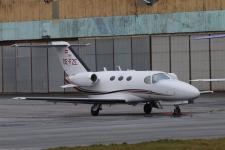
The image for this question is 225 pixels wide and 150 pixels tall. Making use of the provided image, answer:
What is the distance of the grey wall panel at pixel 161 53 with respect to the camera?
62.8 metres

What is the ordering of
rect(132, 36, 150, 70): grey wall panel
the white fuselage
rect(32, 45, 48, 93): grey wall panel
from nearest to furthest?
the white fuselage, rect(132, 36, 150, 70): grey wall panel, rect(32, 45, 48, 93): grey wall panel

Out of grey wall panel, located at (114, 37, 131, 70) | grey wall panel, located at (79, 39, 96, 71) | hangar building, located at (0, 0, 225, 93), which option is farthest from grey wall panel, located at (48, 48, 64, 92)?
grey wall panel, located at (114, 37, 131, 70)

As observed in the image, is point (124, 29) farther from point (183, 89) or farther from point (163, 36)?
point (183, 89)

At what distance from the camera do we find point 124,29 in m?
66.5

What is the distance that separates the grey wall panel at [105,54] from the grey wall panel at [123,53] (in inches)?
19.2

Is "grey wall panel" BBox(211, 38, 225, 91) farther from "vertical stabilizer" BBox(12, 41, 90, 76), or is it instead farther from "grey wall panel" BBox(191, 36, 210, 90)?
"vertical stabilizer" BBox(12, 41, 90, 76)

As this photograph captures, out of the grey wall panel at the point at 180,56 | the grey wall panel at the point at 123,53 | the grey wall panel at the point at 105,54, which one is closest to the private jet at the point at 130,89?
the grey wall panel at the point at 180,56

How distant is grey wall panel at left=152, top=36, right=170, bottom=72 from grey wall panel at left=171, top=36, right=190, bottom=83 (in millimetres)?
458

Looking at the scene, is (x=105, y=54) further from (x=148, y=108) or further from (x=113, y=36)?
(x=148, y=108)

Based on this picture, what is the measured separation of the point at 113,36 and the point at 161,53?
5.80 metres

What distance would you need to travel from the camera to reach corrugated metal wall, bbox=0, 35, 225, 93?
6147 cm

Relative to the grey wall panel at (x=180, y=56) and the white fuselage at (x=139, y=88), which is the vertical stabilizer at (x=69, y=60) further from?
the grey wall panel at (x=180, y=56)

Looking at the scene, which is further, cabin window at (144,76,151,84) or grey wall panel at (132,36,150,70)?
grey wall panel at (132,36,150,70)

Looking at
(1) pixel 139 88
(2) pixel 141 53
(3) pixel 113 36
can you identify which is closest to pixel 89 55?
(3) pixel 113 36
